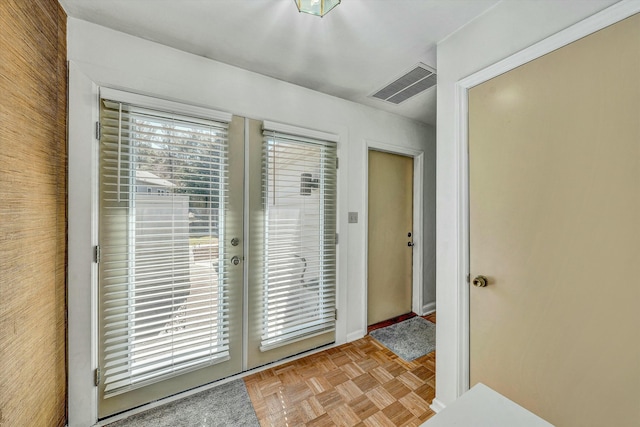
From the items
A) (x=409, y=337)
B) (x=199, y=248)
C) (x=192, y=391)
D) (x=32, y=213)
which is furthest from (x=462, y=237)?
(x=32, y=213)

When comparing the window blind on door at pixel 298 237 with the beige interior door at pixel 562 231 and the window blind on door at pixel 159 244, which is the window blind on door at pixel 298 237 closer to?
the window blind on door at pixel 159 244

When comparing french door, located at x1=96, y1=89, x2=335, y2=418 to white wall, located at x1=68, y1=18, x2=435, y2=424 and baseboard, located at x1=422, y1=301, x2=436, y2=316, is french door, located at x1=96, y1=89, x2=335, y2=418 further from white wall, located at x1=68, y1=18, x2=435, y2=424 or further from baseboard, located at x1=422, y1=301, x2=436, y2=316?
baseboard, located at x1=422, y1=301, x2=436, y2=316

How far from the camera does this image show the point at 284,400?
166 centimetres

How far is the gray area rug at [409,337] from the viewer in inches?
88.4

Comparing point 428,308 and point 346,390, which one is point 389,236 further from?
point 346,390

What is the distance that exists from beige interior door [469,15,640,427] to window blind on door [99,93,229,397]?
1.77 meters

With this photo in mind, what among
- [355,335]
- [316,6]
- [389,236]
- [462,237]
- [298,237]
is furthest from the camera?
[389,236]

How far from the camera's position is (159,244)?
5.27 ft

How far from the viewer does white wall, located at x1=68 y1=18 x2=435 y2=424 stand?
55.2 inches

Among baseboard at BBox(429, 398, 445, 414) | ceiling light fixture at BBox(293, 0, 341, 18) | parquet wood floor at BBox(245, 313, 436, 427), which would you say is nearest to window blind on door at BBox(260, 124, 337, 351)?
parquet wood floor at BBox(245, 313, 436, 427)

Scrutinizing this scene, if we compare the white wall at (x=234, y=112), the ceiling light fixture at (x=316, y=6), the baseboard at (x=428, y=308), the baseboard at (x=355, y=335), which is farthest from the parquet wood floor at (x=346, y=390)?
the ceiling light fixture at (x=316, y=6)

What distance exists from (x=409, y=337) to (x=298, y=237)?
5.26ft

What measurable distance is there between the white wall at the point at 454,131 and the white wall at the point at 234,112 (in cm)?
95

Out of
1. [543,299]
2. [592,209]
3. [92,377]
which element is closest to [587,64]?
[592,209]
